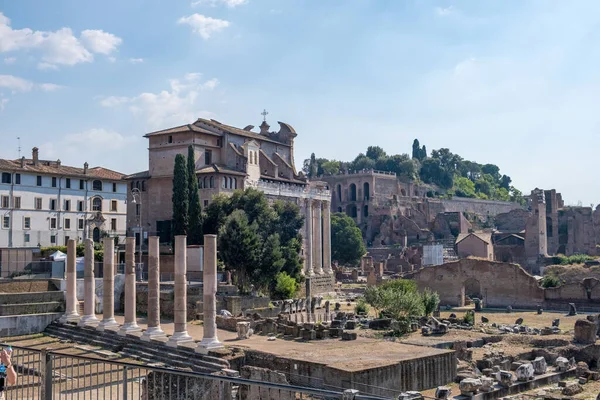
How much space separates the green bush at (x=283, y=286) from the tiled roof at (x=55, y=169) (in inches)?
736

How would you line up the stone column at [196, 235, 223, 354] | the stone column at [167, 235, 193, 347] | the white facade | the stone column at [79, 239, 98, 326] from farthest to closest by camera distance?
the white facade, the stone column at [79, 239, 98, 326], the stone column at [167, 235, 193, 347], the stone column at [196, 235, 223, 354]

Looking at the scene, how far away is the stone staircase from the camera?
18656 millimetres

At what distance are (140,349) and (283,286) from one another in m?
17.0

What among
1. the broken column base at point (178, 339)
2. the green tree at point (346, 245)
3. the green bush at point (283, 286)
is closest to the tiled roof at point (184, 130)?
the green bush at point (283, 286)

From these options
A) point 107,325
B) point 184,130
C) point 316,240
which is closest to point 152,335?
point 107,325

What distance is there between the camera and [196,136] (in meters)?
44.7

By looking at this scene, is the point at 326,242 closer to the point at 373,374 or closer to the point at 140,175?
the point at 140,175

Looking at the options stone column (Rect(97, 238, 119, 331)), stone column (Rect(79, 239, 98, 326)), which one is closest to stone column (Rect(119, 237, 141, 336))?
stone column (Rect(97, 238, 119, 331))

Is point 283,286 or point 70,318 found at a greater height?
point 283,286

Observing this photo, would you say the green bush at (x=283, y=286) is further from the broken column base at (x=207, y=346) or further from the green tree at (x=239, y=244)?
the broken column base at (x=207, y=346)

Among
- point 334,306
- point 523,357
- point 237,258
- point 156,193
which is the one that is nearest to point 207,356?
point 523,357

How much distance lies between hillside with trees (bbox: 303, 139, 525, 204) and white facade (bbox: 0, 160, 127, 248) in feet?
196

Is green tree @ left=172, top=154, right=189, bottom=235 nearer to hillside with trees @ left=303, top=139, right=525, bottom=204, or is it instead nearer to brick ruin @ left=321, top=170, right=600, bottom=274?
brick ruin @ left=321, top=170, right=600, bottom=274

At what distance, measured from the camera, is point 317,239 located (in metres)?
52.2
